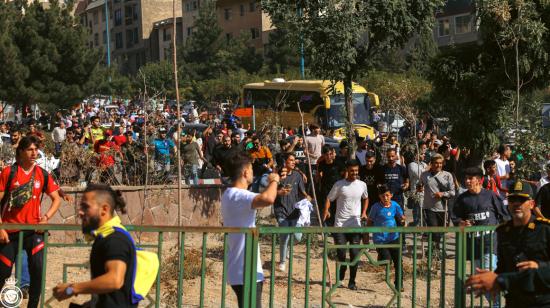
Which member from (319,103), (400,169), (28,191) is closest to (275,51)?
(319,103)

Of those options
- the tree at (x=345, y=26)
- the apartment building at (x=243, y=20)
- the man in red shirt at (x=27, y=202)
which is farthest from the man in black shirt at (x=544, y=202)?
the apartment building at (x=243, y=20)

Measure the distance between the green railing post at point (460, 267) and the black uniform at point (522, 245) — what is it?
0.65 m

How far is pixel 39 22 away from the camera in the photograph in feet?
143

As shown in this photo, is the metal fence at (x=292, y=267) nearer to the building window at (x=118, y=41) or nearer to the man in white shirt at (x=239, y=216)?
the man in white shirt at (x=239, y=216)

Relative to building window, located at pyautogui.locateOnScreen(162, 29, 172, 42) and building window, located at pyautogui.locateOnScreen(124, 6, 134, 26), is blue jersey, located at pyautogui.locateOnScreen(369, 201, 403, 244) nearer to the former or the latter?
building window, located at pyautogui.locateOnScreen(162, 29, 172, 42)

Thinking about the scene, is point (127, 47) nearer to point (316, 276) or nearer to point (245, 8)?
point (245, 8)

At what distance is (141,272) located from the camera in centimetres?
530

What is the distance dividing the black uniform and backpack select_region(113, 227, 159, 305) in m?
2.21

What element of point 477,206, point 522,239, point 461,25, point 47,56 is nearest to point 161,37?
point 461,25

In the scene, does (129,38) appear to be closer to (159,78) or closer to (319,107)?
(159,78)

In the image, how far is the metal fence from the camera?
7.01 m

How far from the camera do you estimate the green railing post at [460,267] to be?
290 inches

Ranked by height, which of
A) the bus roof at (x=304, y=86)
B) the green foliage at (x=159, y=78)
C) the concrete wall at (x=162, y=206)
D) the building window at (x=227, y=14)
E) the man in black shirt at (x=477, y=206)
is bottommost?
the concrete wall at (x=162, y=206)

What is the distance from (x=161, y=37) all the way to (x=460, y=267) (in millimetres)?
91945
